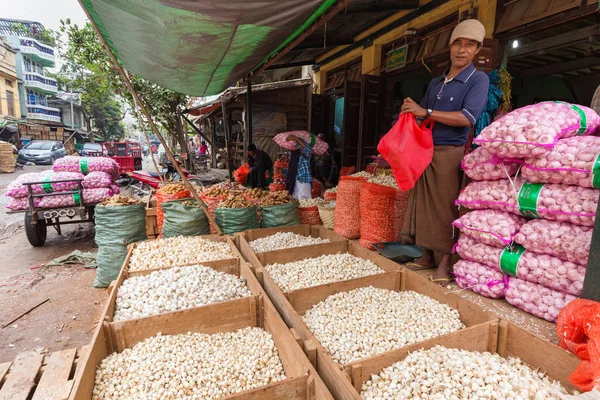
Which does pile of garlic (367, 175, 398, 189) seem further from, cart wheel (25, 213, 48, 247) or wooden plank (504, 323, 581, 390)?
cart wheel (25, 213, 48, 247)

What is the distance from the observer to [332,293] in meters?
2.38

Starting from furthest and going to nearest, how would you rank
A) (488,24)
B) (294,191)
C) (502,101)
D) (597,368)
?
(294,191)
(488,24)
(502,101)
(597,368)

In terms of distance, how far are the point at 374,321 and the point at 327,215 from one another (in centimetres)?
225

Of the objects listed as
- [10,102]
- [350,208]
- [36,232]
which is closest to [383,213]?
[350,208]

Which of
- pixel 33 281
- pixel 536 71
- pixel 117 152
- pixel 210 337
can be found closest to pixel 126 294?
pixel 210 337

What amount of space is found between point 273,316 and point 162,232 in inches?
102

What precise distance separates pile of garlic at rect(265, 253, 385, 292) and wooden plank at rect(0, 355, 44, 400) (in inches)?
62.6

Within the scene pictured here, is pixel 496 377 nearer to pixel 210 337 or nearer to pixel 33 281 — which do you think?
pixel 210 337

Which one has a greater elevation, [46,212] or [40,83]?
[40,83]

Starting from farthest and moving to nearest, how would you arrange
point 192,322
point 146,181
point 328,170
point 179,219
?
point 146,181, point 328,170, point 179,219, point 192,322

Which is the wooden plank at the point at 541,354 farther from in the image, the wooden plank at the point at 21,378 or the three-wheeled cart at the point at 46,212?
the three-wheeled cart at the point at 46,212

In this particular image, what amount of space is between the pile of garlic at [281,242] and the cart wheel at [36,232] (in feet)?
13.0

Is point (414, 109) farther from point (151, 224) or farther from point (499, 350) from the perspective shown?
point (151, 224)

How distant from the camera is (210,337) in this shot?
1.99 m
